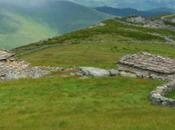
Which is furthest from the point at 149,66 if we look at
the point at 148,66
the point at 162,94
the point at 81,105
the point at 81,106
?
the point at 81,106

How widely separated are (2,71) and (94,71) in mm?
13975

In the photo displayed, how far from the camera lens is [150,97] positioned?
2108 inches

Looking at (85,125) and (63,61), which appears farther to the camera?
(63,61)

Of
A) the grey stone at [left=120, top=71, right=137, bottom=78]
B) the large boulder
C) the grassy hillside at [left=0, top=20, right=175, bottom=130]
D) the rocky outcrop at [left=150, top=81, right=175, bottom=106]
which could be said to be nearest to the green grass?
the grassy hillside at [left=0, top=20, right=175, bottom=130]

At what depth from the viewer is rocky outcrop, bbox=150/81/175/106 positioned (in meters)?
50.7

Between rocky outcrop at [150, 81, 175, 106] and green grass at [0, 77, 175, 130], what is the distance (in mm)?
817

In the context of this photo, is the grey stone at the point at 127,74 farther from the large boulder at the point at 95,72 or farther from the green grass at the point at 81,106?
the green grass at the point at 81,106

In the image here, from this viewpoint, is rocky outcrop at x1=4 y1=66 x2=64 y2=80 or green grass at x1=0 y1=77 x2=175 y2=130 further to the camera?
rocky outcrop at x1=4 y1=66 x2=64 y2=80

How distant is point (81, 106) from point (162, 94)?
8668mm

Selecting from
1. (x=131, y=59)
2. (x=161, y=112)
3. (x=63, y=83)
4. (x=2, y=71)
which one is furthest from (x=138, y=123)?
(x=2, y=71)

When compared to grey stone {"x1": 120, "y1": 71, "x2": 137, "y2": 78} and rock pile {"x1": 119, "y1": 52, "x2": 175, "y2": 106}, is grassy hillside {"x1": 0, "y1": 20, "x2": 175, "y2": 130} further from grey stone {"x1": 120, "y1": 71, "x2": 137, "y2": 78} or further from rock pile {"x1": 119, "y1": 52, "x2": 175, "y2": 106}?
rock pile {"x1": 119, "y1": 52, "x2": 175, "y2": 106}

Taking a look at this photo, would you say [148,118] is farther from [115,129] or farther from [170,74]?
[170,74]

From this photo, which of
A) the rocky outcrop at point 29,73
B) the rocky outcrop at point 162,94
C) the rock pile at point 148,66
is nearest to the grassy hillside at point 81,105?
the rocky outcrop at point 162,94

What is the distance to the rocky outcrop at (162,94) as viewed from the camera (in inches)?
1996
